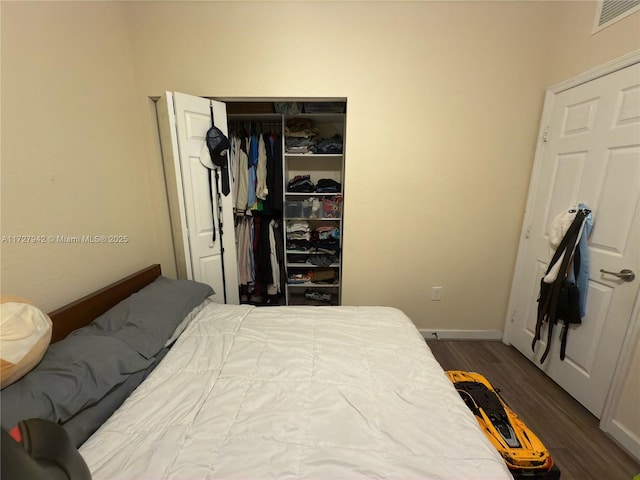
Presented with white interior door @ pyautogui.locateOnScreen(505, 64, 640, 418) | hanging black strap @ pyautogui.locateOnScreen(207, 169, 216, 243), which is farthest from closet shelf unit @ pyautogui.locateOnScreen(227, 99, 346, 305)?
white interior door @ pyautogui.locateOnScreen(505, 64, 640, 418)

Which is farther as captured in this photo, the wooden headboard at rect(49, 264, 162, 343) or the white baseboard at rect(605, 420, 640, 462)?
the white baseboard at rect(605, 420, 640, 462)

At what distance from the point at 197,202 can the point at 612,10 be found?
2.87 metres

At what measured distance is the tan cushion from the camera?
81 centimetres

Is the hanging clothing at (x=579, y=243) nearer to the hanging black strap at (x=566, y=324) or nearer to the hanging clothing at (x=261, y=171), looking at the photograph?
the hanging black strap at (x=566, y=324)

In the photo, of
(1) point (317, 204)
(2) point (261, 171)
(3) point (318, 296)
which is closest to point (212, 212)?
(2) point (261, 171)

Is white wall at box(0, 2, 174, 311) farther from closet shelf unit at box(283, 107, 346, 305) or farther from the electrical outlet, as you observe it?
the electrical outlet

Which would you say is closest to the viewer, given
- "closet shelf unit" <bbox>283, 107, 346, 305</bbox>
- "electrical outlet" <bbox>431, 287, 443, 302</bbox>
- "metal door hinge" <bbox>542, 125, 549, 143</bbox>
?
"metal door hinge" <bbox>542, 125, 549, 143</bbox>

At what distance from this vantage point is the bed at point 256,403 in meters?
0.79

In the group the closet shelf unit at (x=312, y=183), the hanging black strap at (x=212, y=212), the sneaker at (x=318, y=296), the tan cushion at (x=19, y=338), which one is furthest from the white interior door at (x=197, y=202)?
the tan cushion at (x=19, y=338)

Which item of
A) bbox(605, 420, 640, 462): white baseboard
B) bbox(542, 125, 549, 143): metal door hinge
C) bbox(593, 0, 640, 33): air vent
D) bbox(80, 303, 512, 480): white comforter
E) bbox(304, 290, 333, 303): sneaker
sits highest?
bbox(593, 0, 640, 33): air vent

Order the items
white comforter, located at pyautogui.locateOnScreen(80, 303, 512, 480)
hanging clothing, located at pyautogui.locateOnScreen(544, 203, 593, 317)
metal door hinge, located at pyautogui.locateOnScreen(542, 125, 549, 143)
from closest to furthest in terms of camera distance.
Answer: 1. white comforter, located at pyautogui.locateOnScreen(80, 303, 512, 480)
2. hanging clothing, located at pyautogui.locateOnScreen(544, 203, 593, 317)
3. metal door hinge, located at pyautogui.locateOnScreen(542, 125, 549, 143)

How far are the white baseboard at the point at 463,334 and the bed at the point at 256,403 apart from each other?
1.12 meters

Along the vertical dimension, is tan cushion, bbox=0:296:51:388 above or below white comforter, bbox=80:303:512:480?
above

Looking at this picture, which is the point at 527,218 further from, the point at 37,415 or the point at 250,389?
the point at 37,415
